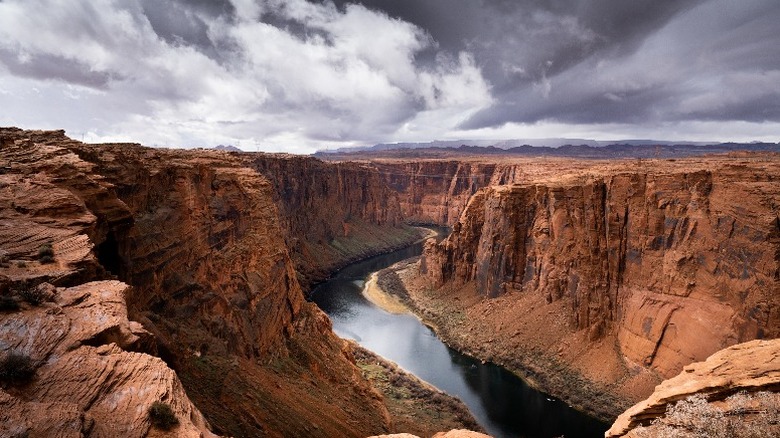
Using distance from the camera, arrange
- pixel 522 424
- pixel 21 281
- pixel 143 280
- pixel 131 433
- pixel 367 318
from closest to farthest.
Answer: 1. pixel 131 433
2. pixel 21 281
3. pixel 143 280
4. pixel 522 424
5. pixel 367 318

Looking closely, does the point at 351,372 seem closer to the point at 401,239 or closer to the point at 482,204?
the point at 482,204

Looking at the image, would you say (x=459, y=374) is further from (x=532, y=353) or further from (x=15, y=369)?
(x=15, y=369)

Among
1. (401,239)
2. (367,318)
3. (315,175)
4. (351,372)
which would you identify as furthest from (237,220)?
(401,239)

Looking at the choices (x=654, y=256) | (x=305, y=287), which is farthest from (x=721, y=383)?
(x=305, y=287)

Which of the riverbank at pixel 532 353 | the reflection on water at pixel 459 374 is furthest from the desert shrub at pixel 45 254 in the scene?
the riverbank at pixel 532 353

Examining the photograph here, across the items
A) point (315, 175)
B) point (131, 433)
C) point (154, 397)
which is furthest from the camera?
point (315, 175)

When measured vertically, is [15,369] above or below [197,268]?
above

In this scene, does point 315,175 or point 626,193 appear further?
point 315,175
